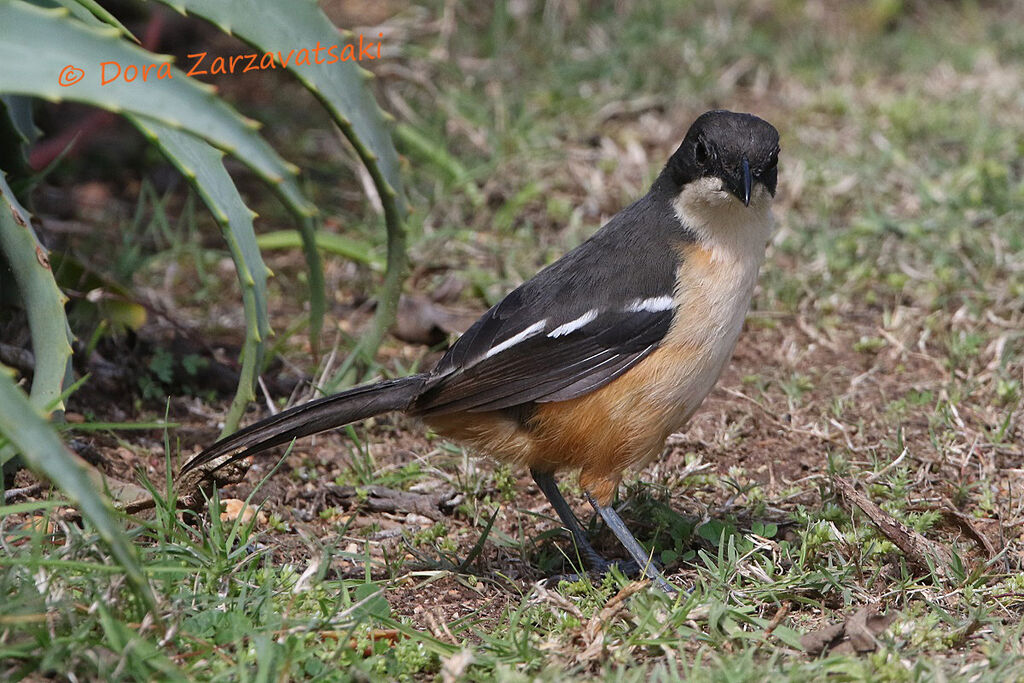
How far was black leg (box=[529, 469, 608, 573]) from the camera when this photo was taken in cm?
421

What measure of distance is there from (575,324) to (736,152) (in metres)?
0.83

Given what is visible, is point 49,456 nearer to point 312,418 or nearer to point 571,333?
point 312,418

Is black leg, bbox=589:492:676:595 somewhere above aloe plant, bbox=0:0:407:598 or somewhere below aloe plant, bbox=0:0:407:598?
below

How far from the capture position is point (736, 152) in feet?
13.1

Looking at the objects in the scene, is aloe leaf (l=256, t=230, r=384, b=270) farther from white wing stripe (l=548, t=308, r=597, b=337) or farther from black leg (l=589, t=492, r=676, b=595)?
black leg (l=589, t=492, r=676, b=595)

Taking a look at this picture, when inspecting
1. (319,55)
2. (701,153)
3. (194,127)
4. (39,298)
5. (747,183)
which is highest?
(319,55)

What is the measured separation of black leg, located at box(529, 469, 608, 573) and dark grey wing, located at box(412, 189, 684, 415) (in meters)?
0.41

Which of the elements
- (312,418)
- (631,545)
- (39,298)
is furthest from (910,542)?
(39,298)

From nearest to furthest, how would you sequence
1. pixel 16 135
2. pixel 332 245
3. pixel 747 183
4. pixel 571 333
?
pixel 747 183 < pixel 571 333 < pixel 16 135 < pixel 332 245

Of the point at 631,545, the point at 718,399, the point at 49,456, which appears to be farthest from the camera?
the point at 718,399

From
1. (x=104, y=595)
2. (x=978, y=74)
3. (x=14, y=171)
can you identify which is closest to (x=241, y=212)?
(x=14, y=171)

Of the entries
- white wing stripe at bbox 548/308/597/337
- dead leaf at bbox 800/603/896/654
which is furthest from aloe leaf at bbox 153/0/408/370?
dead leaf at bbox 800/603/896/654

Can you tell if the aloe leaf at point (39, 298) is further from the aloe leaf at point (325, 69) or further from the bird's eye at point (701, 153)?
the bird's eye at point (701, 153)

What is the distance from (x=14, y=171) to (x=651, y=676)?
3.17 m
